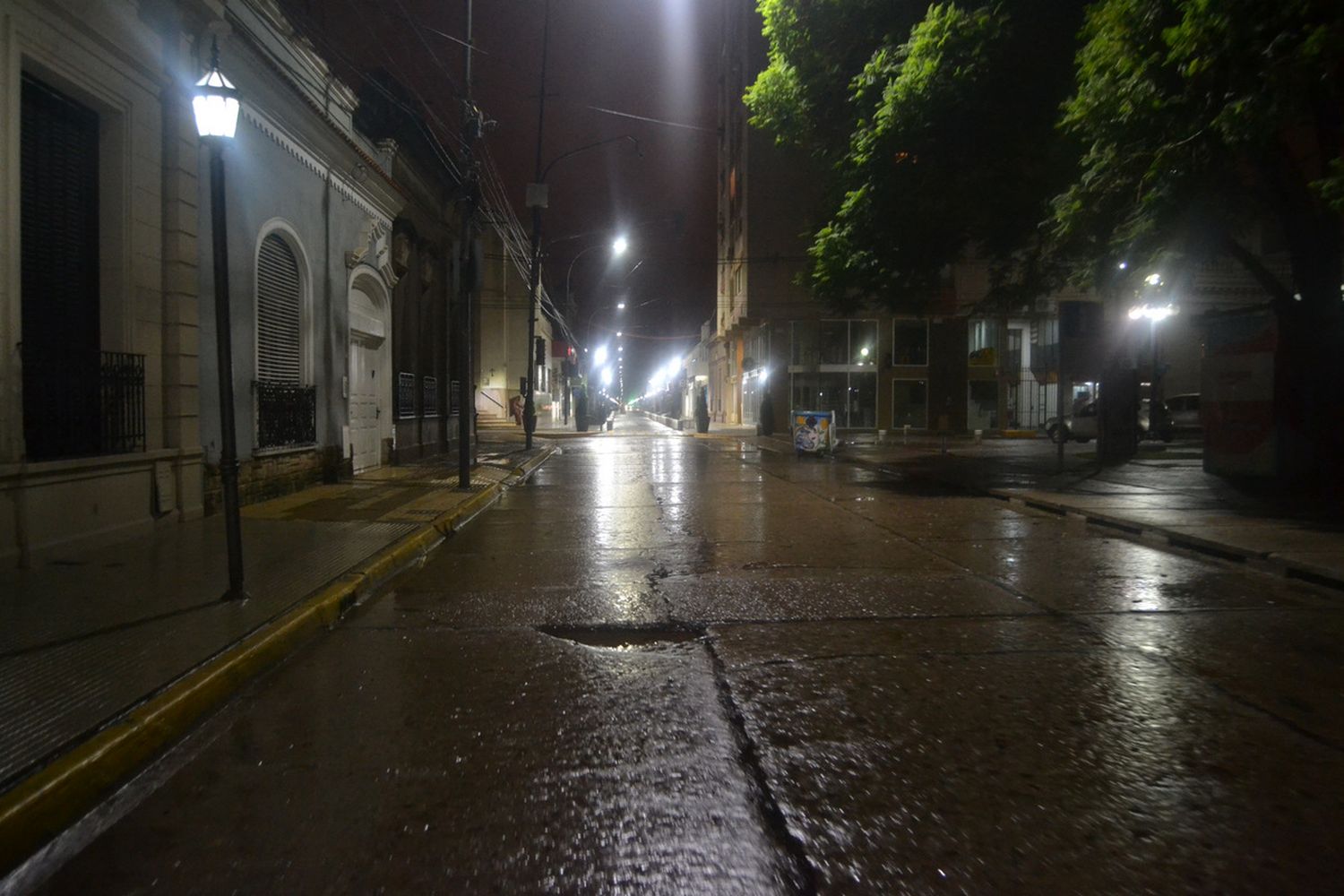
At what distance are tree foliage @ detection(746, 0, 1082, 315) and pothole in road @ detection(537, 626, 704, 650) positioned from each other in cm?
1071

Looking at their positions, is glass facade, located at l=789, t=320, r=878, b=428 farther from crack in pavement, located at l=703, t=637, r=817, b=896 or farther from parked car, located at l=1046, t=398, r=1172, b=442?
crack in pavement, located at l=703, t=637, r=817, b=896

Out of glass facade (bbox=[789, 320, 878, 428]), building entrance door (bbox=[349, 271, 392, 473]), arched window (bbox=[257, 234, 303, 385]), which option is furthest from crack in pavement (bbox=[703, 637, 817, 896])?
glass facade (bbox=[789, 320, 878, 428])

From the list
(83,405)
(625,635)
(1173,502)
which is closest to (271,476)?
(83,405)

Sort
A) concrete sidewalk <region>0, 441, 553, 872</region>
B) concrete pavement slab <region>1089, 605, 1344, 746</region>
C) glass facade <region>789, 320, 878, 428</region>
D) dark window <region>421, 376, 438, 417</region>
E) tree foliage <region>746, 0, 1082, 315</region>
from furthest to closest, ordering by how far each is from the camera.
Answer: glass facade <region>789, 320, 878, 428</region>
dark window <region>421, 376, 438, 417</region>
tree foliage <region>746, 0, 1082, 315</region>
concrete pavement slab <region>1089, 605, 1344, 746</region>
concrete sidewalk <region>0, 441, 553, 872</region>

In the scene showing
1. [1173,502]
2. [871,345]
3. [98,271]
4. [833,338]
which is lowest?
[1173,502]

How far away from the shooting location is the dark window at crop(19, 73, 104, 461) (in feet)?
25.8

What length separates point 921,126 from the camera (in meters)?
14.4

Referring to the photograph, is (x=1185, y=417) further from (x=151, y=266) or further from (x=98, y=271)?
(x=98, y=271)

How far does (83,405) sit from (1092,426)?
29.1 metres

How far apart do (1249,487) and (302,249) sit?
14.3m

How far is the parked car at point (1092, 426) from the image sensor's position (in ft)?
94.4

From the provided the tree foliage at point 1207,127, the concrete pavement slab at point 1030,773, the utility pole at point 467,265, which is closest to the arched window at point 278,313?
the utility pole at point 467,265

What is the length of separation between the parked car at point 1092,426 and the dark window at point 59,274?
25841 mm

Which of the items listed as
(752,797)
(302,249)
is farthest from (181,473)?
(752,797)
